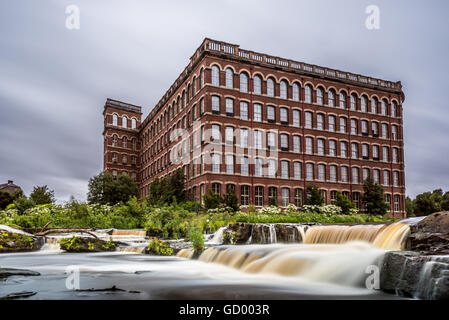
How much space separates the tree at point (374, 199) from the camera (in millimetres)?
41312

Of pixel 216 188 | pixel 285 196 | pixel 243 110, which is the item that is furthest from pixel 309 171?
pixel 216 188

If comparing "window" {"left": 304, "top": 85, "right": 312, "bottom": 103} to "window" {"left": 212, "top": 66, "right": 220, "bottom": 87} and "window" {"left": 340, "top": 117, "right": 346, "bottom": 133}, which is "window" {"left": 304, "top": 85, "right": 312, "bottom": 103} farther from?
"window" {"left": 212, "top": 66, "right": 220, "bottom": 87}

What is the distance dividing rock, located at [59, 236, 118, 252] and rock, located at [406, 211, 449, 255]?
13300 millimetres

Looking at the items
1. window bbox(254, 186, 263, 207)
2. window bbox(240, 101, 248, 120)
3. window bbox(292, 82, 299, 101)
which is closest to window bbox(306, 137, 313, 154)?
window bbox(292, 82, 299, 101)

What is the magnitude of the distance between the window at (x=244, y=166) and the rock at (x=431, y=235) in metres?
26.4

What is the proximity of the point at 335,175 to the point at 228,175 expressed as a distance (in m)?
13.4

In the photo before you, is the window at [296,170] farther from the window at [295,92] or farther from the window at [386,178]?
the window at [386,178]

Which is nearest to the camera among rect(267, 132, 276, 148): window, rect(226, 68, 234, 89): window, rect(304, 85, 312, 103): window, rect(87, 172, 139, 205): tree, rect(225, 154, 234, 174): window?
rect(225, 154, 234, 174): window

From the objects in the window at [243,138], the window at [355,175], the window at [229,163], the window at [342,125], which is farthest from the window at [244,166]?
the window at [355,175]

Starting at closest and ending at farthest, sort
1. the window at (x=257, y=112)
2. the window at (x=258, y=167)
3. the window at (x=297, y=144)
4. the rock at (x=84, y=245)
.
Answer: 1. the rock at (x=84, y=245)
2. the window at (x=258, y=167)
3. the window at (x=257, y=112)
4. the window at (x=297, y=144)

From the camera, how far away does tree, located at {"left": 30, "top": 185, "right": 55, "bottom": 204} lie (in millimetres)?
44353

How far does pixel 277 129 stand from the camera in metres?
40.3

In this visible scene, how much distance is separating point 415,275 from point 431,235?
3702mm
